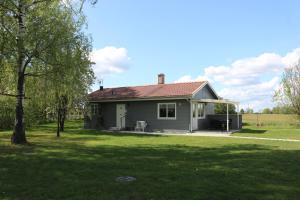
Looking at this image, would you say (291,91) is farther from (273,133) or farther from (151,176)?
(151,176)

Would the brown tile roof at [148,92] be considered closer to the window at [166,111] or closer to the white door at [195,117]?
the window at [166,111]

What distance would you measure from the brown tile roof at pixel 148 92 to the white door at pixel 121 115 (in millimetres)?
927

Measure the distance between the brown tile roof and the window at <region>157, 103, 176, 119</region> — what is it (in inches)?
33.6

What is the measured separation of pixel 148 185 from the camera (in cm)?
634

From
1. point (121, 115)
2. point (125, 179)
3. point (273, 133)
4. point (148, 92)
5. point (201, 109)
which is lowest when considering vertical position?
point (125, 179)

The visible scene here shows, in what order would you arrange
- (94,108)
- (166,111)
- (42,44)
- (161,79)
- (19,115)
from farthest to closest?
1. (161,79)
2. (94,108)
3. (166,111)
4. (19,115)
5. (42,44)

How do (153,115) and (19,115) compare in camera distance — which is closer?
(19,115)

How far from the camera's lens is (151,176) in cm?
718

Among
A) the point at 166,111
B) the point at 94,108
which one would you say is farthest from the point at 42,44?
the point at 94,108

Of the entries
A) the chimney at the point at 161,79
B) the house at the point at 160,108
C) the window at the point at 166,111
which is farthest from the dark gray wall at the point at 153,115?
the chimney at the point at 161,79

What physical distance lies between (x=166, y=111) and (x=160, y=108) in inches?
22.5

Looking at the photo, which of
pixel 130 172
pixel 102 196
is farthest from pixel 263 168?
pixel 102 196

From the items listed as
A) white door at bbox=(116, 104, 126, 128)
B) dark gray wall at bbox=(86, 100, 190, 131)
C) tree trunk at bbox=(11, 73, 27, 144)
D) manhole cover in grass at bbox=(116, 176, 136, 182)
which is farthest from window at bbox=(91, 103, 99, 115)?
manhole cover in grass at bbox=(116, 176, 136, 182)

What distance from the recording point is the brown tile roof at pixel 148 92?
22.6 meters
